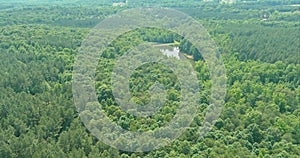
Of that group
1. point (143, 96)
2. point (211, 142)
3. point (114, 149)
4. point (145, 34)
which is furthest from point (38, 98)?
point (145, 34)

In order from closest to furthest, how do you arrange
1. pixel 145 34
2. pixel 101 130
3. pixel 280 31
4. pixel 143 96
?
pixel 101 130, pixel 143 96, pixel 145 34, pixel 280 31

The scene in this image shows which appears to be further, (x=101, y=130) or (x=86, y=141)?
(x=101, y=130)

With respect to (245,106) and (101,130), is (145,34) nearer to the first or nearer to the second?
(245,106)

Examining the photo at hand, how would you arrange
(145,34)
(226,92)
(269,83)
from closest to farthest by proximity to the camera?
(226,92), (269,83), (145,34)

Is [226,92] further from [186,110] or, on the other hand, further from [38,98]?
[38,98]

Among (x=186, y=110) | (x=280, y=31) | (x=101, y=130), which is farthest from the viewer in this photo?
(x=280, y=31)

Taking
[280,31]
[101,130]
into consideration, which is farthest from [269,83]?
[280,31]
